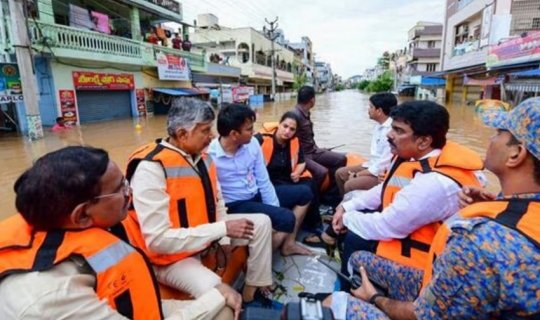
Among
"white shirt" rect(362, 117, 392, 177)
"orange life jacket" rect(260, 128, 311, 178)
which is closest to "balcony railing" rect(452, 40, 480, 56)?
"white shirt" rect(362, 117, 392, 177)

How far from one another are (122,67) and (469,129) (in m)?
14.8

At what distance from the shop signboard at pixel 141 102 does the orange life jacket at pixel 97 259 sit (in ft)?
54.9

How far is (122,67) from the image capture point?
49.9 feet

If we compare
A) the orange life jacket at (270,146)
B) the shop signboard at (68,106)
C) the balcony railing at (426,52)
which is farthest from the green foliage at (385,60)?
the orange life jacket at (270,146)

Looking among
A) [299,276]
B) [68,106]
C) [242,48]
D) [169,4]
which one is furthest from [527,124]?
[242,48]

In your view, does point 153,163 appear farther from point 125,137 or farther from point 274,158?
point 125,137

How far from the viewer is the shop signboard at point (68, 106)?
1234cm

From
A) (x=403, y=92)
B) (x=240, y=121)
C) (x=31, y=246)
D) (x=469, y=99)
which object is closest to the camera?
(x=31, y=246)

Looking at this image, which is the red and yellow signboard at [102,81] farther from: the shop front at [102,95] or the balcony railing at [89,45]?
the balcony railing at [89,45]

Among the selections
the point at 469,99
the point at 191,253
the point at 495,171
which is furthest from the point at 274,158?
the point at 469,99

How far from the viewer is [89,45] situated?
1281 cm

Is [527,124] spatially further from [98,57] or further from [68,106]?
[98,57]

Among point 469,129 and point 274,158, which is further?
point 469,129

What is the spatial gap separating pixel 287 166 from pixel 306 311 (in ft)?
7.51
